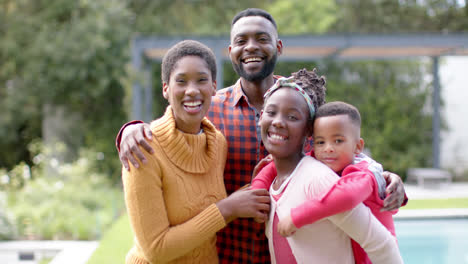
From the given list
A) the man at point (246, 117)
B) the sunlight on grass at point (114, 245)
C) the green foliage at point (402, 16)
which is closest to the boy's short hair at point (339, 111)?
the man at point (246, 117)

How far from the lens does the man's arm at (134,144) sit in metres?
1.48

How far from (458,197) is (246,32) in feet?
23.7

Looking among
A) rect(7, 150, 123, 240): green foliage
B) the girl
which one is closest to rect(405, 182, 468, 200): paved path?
rect(7, 150, 123, 240): green foliage

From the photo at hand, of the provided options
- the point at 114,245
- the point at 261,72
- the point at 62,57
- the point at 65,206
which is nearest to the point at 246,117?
the point at 261,72

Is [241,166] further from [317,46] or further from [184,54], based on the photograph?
[317,46]

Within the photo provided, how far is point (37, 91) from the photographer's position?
336 inches

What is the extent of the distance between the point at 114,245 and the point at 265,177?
3.63 metres

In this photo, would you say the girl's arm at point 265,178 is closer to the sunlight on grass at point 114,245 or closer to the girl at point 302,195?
the girl at point 302,195

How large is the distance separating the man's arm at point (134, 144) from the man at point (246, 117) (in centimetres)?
56

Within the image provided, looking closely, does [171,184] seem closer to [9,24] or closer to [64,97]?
[64,97]

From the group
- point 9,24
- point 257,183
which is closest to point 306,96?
point 257,183

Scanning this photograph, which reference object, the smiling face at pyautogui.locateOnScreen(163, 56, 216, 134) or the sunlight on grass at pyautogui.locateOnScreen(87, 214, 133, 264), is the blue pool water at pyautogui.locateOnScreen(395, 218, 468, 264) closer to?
the sunlight on grass at pyautogui.locateOnScreen(87, 214, 133, 264)

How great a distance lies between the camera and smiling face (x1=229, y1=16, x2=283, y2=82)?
1947 millimetres

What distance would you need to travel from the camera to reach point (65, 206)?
574cm
